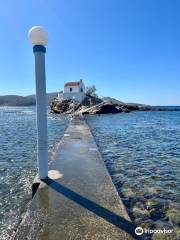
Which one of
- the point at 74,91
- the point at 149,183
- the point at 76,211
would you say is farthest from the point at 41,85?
the point at 74,91

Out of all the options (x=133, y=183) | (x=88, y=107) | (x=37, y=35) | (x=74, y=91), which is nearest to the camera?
(x=37, y=35)

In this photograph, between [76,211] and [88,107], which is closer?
[76,211]

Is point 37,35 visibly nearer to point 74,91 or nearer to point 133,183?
point 133,183

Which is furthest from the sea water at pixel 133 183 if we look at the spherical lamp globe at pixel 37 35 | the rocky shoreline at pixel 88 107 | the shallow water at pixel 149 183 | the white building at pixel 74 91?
the white building at pixel 74 91

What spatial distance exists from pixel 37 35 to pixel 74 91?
202 feet

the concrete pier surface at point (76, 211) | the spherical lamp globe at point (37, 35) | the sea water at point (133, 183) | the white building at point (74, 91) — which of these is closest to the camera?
the concrete pier surface at point (76, 211)

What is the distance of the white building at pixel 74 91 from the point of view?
65375mm

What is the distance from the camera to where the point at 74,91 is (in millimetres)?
65750

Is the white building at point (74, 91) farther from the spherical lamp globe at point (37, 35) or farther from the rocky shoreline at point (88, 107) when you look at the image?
the spherical lamp globe at point (37, 35)

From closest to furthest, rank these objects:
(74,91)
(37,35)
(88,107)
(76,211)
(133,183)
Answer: (76,211), (37,35), (133,183), (88,107), (74,91)

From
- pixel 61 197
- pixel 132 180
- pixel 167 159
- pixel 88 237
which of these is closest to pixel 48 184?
pixel 61 197

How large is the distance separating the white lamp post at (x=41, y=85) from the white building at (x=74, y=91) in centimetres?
6022

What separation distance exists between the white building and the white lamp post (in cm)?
6022

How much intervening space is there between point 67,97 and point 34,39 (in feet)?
205
